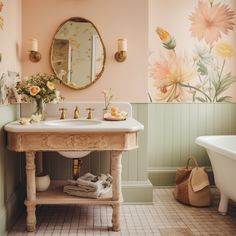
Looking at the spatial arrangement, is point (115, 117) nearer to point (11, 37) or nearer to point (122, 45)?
point (122, 45)

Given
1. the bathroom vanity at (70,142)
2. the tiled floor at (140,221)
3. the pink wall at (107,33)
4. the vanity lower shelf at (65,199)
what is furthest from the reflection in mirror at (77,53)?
the tiled floor at (140,221)

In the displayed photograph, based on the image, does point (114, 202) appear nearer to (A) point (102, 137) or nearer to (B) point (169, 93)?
(A) point (102, 137)

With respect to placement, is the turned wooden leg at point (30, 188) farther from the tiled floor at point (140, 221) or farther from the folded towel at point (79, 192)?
the folded towel at point (79, 192)

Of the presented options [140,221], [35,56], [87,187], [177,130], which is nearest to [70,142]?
[87,187]

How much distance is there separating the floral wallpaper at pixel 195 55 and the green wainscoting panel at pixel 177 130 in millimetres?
108

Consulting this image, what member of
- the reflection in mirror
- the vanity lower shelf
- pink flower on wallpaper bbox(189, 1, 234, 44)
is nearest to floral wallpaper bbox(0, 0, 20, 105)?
the reflection in mirror

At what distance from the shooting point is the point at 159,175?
3512 millimetres

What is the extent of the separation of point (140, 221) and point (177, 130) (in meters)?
1.26

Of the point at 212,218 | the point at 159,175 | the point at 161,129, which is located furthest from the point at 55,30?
the point at 212,218

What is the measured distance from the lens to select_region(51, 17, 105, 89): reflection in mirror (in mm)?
2918

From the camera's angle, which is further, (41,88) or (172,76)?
(172,76)

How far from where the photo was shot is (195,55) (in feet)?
11.5

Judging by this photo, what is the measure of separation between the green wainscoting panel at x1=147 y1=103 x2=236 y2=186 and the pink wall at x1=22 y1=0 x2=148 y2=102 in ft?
2.02

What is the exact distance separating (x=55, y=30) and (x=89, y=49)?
35cm
